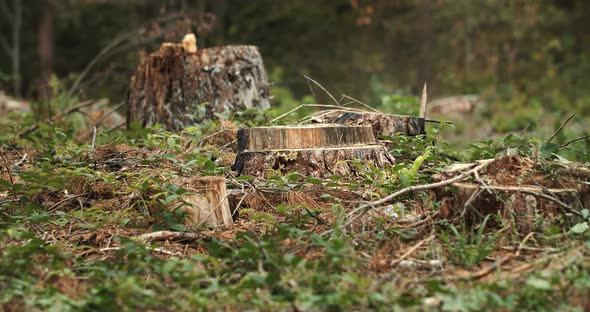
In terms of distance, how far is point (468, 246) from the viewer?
291 cm

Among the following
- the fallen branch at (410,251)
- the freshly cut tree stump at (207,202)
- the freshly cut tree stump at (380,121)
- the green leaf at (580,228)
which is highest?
the freshly cut tree stump at (380,121)

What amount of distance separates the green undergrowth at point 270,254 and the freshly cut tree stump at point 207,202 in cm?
6

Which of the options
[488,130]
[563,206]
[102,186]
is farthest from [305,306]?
[488,130]

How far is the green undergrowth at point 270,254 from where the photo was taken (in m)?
2.36

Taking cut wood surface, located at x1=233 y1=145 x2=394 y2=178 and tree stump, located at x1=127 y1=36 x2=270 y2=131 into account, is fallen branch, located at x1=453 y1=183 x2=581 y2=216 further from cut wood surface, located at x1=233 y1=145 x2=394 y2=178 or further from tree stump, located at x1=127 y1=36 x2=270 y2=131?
tree stump, located at x1=127 y1=36 x2=270 y2=131

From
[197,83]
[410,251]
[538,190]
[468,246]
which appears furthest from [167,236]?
[197,83]

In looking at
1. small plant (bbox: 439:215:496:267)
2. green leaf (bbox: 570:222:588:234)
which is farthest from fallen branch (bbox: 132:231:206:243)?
green leaf (bbox: 570:222:588:234)

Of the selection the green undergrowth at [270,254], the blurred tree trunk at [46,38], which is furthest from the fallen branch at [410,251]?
the blurred tree trunk at [46,38]

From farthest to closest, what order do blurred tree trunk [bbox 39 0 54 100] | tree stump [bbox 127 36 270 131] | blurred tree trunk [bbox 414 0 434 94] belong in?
1. blurred tree trunk [bbox 39 0 54 100]
2. blurred tree trunk [bbox 414 0 434 94]
3. tree stump [bbox 127 36 270 131]

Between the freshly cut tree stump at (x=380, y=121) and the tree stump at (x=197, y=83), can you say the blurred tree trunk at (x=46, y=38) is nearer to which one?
the tree stump at (x=197, y=83)

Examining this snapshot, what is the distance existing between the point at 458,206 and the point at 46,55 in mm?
15253

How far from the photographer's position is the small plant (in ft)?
9.08

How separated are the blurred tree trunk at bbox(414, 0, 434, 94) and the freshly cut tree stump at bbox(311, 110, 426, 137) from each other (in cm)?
1012

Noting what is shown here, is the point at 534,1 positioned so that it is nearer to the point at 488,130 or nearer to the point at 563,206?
the point at 488,130
